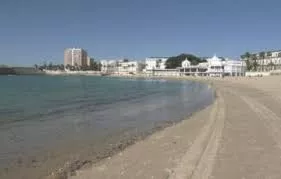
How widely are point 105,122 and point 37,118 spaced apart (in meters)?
4.33

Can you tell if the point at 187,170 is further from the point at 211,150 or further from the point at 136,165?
the point at 211,150

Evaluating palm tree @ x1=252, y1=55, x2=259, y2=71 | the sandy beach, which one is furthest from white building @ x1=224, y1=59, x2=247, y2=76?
the sandy beach

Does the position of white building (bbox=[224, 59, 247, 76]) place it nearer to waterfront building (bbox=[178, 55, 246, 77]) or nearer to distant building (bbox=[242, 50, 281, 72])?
waterfront building (bbox=[178, 55, 246, 77])

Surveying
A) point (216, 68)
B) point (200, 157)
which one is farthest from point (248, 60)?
point (200, 157)

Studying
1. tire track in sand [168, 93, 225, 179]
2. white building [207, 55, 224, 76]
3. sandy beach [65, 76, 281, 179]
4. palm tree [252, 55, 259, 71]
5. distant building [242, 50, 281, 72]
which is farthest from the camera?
white building [207, 55, 224, 76]

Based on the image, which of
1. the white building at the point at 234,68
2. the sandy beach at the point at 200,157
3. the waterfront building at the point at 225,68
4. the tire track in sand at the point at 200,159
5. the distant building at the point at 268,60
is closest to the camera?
the tire track in sand at the point at 200,159

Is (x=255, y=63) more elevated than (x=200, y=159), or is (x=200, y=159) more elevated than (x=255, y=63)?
(x=255, y=63)

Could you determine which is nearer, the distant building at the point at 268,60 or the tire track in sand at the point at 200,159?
the tire track in sand at the point at 200,159

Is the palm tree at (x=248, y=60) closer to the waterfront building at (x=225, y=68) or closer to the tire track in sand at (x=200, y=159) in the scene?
the waterfront building at (x=225, y=68)

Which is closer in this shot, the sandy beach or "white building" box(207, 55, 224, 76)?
the sandy beach

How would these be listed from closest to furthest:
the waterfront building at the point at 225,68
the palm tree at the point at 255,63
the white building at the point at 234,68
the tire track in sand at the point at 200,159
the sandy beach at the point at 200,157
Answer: the tire track in sand at the point at 200,159, the sandy beach at the point at 200,157, the palm tree at the point at 255,63, the white building at the point at 234,68, the waterfront building at the point at 225,68

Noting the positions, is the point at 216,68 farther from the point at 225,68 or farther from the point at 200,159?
the point at 200,159

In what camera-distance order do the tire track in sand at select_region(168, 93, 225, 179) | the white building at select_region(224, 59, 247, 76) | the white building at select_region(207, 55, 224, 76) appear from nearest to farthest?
the tire track in sand at select_region(168, 93, 225, 179) → the white building at select_region(224, 59, 247, 76) → the white building at select_region(207, 55, 224, 76)

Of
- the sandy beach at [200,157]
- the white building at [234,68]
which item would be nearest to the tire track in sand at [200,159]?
the sandy beach at [200,157]
